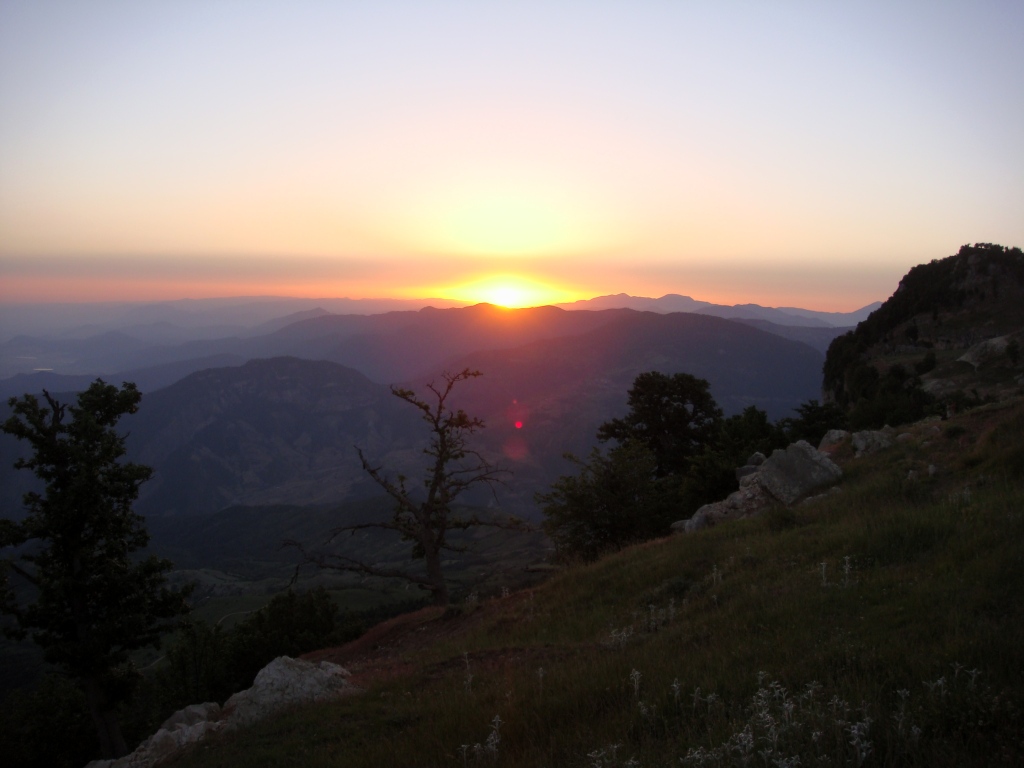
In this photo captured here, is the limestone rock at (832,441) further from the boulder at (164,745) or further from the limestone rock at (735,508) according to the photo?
Result: the boulder at (164,745)

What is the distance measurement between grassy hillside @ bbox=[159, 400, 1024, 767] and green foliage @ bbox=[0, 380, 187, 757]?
10346 millimetres

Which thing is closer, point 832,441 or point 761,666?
point 761,666

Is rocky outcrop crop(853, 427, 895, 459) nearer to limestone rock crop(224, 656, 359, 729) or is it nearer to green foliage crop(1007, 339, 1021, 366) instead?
limestone rock crop(224, 656, 359, 729)

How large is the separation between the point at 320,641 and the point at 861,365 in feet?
Result: 181

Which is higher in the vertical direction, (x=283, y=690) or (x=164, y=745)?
(x=283, y=690)

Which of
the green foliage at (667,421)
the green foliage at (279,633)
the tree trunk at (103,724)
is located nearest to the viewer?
the tree trunk at (103,724)

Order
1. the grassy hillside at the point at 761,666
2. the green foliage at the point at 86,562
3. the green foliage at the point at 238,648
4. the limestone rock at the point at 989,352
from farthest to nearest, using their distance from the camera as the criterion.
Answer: the limestone rock at the point at 989,352 < the green foliage at the point at 238,648 < the green foliage at the point at 86,562 < the grassy hillside at the point at 761,666

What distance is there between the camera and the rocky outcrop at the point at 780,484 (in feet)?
54.7

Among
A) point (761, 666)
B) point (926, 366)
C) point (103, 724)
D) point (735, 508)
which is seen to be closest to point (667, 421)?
point (735, 508)

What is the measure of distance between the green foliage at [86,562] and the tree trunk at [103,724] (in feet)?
0.09

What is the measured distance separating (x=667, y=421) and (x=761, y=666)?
120ft

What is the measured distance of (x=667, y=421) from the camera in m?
41.3

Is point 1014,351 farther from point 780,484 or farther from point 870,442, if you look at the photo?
point 780,484

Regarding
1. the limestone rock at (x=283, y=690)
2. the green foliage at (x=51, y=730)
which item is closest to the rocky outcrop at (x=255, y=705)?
the limestone rock at (x=283, y=690)
